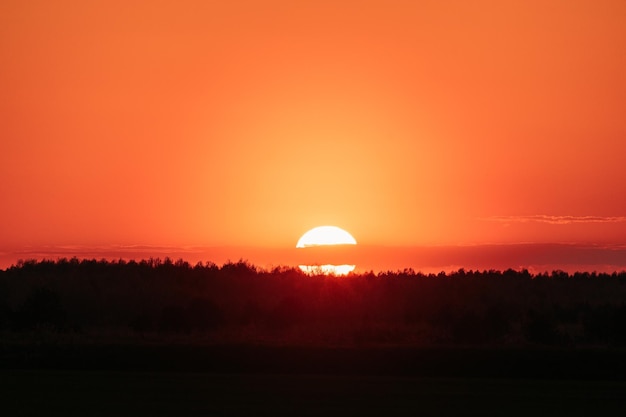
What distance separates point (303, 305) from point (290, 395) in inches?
1521

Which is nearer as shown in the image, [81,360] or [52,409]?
[52,409]

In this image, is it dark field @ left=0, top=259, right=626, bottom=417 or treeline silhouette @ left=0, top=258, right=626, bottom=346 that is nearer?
dark field @ left=0, top=259, right=626, bottom=417

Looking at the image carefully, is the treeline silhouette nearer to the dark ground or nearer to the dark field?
the dark field

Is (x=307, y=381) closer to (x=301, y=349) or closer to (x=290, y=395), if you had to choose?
(x=290, y=395)

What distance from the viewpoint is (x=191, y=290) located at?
73375mm

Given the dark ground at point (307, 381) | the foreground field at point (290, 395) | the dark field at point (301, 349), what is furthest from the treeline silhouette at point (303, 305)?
the foreground field at point (290, 395)

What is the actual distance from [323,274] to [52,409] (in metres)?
53.5

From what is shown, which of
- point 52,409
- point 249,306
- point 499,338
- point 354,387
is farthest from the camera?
point 249,306

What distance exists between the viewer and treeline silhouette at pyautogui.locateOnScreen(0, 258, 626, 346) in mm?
47094

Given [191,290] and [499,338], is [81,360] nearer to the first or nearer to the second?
[499,338]

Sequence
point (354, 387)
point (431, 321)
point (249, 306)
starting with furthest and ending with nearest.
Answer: point (249, 306) < point (431, 321) < point (354, 387)

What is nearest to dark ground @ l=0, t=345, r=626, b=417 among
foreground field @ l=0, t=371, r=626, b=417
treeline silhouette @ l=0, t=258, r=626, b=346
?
foreground field @ l=0, t=371, r=626, b=417

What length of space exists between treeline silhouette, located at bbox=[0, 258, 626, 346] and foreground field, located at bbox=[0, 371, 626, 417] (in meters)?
12.4

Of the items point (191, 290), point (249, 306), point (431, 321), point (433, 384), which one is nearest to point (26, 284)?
point (191, 290)
